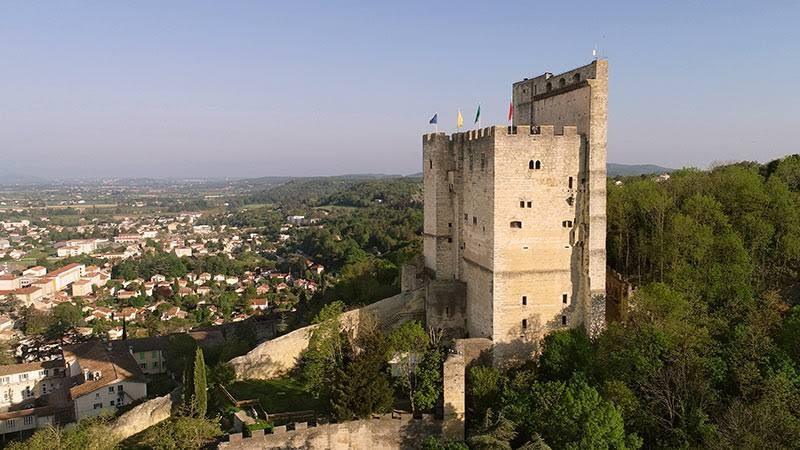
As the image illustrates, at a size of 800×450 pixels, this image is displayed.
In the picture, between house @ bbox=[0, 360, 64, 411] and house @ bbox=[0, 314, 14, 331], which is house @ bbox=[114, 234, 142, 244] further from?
house @ bbox=[0, 360, 64, 411]

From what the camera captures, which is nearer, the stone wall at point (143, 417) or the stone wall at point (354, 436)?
the stone wall at point (354, 436)

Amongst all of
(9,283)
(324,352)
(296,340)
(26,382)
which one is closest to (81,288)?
(9,283)

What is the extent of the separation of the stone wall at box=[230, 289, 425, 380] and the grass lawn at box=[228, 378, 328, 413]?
0.74 metres

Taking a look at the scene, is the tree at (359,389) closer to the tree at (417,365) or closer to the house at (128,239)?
the tree at (417,365)

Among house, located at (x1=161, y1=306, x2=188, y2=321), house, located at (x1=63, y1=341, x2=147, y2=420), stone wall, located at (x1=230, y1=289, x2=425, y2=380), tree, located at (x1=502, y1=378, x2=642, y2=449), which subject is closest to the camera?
tree, located at (x1=502, y1=378, x2=642, y2=449)

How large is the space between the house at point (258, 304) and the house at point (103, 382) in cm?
3638

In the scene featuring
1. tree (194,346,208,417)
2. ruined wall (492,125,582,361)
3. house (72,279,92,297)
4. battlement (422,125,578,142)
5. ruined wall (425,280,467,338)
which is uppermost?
battlement (422,125,578,142)

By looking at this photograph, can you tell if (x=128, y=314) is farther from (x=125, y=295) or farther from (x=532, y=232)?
(x=532, y=232)

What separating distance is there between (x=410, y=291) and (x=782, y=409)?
65.4ft

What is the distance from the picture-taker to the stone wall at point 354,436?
1005 inches

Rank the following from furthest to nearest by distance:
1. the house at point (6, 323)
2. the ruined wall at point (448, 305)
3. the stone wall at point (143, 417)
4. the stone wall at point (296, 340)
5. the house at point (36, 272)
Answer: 1. the house at point (36, 272)
2. the house at point (6, 323)
3. the stone wall at point (296, 340)
4. the ruined wall at point (448, 305)
5. the stone wall at point (143, 417)

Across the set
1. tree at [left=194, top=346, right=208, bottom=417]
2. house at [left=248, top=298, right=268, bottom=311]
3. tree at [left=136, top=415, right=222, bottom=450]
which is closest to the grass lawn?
tree at [left=194, top=346, right=208, bottom=417]

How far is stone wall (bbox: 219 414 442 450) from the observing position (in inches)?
1005

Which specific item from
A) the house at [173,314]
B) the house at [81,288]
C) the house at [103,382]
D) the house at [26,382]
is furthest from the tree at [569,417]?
the house at [81,288]
